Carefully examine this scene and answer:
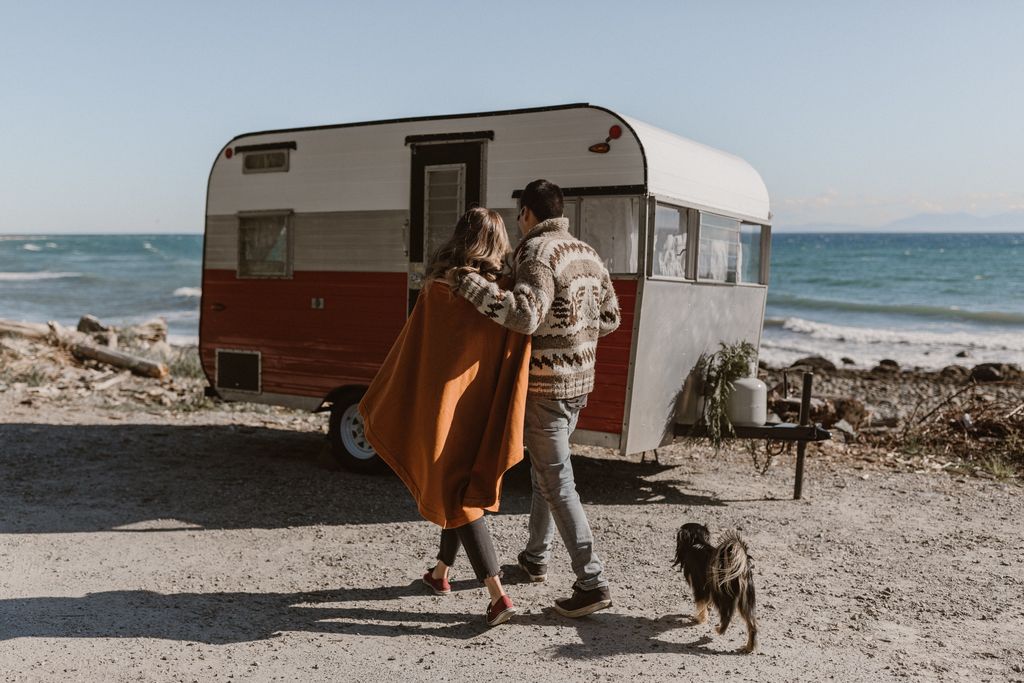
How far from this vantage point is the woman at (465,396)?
4.40m

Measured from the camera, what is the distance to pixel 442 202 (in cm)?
732

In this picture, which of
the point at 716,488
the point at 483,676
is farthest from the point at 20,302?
the point at 483,676

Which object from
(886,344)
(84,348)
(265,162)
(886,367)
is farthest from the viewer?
(886,344)

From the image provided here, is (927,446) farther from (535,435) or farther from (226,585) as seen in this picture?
(226,585)

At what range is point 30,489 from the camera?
699 cm

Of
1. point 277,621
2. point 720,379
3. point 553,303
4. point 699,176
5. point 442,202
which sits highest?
point 699,176

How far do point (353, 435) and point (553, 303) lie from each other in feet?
12.4

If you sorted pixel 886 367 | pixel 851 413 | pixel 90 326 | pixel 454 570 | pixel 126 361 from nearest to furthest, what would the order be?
pixel 454 570 < pixel 851 413 < pixel 126 361 < pixel 90 326 < pixel 886 367

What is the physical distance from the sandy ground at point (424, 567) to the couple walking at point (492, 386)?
49cm

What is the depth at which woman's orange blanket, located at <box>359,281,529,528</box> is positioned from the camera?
4418 millimetres

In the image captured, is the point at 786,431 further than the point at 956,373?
No

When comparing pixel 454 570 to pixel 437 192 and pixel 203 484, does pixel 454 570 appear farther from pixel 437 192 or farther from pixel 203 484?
pixel 437 192

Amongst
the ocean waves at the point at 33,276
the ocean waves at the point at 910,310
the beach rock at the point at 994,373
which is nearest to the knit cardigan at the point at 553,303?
the beach rock at the point at 994,373

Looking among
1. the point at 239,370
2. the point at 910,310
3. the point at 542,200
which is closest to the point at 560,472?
the point at 542,200
